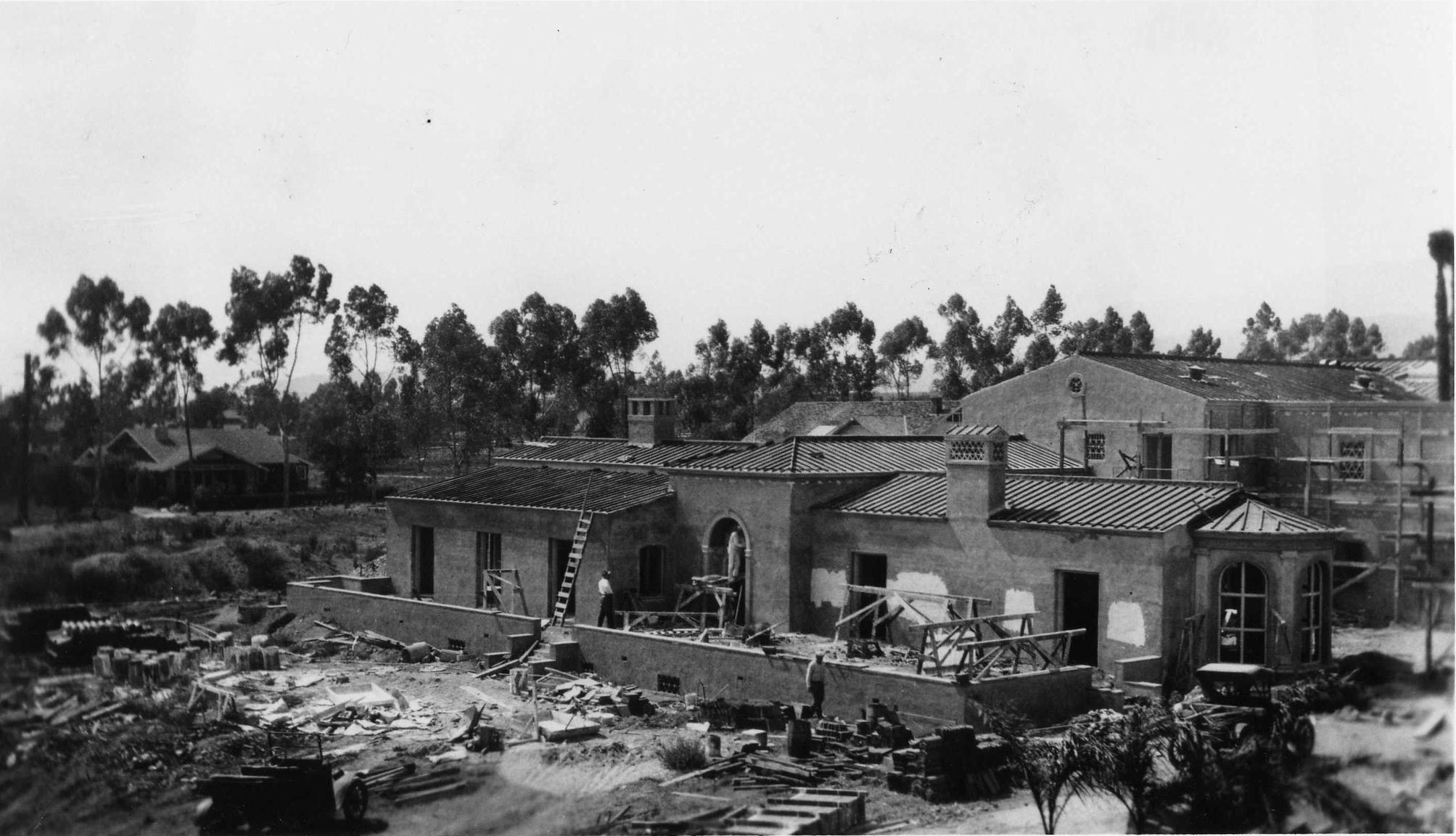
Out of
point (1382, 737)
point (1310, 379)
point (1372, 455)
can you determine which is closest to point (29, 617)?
point (1382, 737)

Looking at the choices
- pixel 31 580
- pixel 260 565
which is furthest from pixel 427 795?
pixel 260 565

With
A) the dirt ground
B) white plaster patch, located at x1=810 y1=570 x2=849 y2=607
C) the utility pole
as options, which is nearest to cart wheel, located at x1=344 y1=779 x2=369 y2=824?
the dirt ground

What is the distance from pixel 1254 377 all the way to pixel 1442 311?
2235 cm

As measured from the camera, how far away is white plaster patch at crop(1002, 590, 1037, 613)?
24578 mm

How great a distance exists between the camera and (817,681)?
22656 mm

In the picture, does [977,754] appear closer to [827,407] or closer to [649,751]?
[649,751]

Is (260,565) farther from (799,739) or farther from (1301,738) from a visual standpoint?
(1301,738)

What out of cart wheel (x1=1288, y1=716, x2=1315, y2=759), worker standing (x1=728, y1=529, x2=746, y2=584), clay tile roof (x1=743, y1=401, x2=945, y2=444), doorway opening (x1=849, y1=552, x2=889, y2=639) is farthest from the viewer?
clay tile roof (x1=743, y1=401, x2=945, y2=444)

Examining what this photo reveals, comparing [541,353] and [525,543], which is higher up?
[541,353]

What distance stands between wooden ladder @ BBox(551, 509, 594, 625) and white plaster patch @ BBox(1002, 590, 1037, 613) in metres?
9.84

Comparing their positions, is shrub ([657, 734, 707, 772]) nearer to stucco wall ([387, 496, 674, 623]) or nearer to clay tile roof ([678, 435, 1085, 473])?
clay tile roof ([678, 435, 1085, 473])

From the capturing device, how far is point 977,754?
1909 centimetres

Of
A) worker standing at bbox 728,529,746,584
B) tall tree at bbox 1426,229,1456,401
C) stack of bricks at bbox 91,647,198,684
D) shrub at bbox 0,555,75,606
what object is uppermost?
tall tree at bbox 1426,229,1456,401

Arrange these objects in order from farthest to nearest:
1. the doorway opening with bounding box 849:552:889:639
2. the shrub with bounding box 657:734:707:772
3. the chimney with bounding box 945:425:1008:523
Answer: the doorway opening with bounding box 849:552:889:639 < the chimney with bounding box 945:425:1008:523 < the shrub with bounding box 657:734:707:772
